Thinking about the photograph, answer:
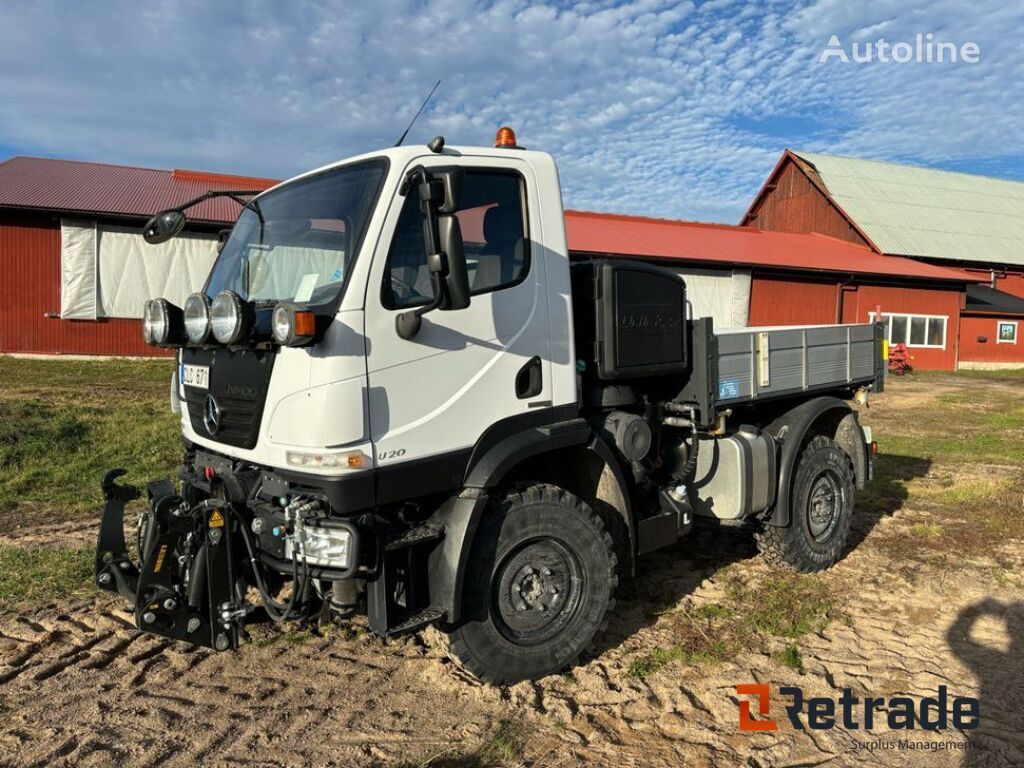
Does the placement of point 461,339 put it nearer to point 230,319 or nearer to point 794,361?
point 230,319

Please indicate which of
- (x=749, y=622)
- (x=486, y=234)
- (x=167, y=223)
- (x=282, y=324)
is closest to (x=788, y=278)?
(x=749, y=622)

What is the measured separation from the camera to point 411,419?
3.44 metres

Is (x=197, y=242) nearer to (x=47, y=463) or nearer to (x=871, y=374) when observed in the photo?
(x=47, y=463)

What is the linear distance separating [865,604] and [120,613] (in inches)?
189

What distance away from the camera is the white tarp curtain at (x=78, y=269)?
16.7m

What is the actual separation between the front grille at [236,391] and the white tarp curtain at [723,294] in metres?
20.5

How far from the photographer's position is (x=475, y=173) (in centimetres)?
382

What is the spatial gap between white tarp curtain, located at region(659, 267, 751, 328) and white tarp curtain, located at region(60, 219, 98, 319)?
1580cm

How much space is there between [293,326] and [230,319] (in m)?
0.39

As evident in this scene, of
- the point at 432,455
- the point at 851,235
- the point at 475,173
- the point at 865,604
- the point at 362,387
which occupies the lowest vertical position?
the point at 865,604

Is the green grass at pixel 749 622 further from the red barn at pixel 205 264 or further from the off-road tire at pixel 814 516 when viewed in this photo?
the red barn at pixel 205 264

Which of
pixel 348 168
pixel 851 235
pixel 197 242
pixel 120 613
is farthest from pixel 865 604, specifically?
pixel 851 235

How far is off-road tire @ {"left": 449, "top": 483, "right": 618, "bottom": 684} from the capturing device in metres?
3.62

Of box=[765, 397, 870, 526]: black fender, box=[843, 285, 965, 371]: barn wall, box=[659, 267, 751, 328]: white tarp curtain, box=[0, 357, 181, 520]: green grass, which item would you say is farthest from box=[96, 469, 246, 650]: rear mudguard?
box=[843, 285, 965, 371]: barn wall
